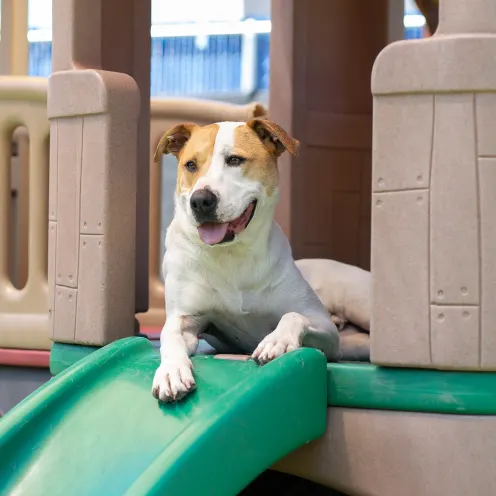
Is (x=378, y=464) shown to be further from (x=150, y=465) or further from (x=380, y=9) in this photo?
(x=380, y=9)

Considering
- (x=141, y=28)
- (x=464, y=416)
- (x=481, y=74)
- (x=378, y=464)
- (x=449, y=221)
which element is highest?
(x=141, y=28)

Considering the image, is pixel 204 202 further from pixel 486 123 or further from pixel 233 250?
pixel 486 123

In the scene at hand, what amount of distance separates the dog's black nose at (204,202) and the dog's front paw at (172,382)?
1.51 ft

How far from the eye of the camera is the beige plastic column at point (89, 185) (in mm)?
3217

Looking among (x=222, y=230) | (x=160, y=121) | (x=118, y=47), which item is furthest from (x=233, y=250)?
(x=160, y=121)

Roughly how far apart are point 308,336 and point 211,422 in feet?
2.09

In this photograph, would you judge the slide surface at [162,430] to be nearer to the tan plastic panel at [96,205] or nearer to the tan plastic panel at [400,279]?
the tan plastic panel at [400,279]

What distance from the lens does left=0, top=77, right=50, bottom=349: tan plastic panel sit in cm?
425

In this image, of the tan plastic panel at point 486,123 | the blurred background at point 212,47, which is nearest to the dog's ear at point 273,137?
the tan plastic panel at point 486,123

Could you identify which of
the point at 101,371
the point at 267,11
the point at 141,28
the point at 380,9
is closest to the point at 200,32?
the point at 267,11

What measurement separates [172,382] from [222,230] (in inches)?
21.2

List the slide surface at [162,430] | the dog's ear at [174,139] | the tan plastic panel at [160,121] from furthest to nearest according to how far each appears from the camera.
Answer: the tan plastic panel at [160,121] < the dog's ear at [174,139] < the slide surface at [162,430]

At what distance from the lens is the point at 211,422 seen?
7.84 feet

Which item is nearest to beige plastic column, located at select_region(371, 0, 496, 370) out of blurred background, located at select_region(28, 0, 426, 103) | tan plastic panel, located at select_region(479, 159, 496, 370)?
tan plastic panel, located at select_region(479, 159, 496, 370)
